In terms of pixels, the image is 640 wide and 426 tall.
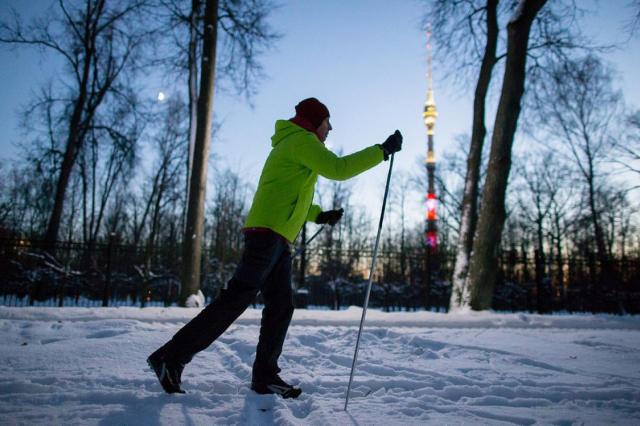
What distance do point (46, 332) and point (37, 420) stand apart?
8.50 ft

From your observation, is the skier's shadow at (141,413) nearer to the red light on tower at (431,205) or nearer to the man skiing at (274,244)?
the man skiing at (274,244)

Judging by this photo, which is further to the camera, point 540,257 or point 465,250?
point 540,257

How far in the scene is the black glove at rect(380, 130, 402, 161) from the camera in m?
2.28

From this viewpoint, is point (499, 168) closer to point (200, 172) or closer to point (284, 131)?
point (200, 172)

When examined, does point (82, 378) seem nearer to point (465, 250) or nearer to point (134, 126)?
point (465, 250)

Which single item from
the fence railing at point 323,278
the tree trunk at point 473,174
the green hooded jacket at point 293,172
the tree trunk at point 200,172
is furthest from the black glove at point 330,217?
the fence railing at point 323,278

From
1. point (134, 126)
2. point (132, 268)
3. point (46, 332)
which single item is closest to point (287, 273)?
point (46, 332)

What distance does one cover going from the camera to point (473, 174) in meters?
8.91

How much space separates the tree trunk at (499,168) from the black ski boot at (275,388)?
584 centimetres

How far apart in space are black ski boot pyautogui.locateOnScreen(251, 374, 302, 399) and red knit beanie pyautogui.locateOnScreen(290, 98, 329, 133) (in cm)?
165

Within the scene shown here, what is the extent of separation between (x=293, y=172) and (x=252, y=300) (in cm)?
86

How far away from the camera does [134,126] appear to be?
1884 centimetres

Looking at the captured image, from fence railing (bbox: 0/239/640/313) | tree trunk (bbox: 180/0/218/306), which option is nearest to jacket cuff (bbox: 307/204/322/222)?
tree trunk (bbox: 180/0/218/306)

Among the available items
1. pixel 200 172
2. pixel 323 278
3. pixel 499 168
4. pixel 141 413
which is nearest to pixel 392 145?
pixel 141 413
